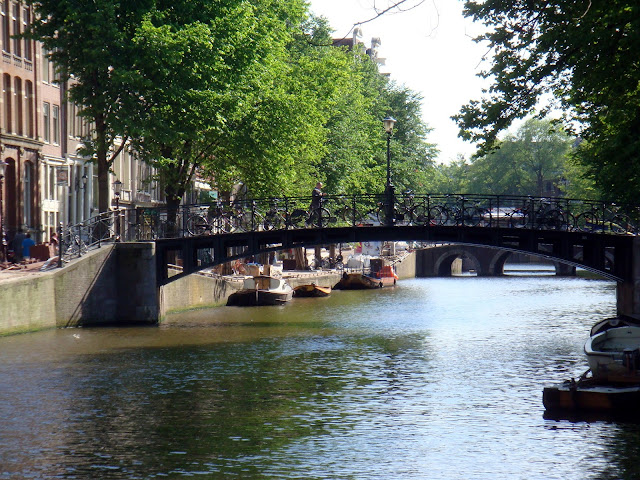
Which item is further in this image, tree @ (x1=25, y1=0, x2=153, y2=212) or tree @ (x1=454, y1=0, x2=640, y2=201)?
tree @ (x1=25, y1=0, x2=153, y2=212)

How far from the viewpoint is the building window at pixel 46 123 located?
47375mm

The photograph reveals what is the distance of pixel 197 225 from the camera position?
39.4m

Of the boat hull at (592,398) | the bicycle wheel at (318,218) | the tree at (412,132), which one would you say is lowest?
the boat hull at (592,398)

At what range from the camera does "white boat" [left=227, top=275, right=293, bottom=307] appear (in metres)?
50.7

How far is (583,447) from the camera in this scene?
1712 cm

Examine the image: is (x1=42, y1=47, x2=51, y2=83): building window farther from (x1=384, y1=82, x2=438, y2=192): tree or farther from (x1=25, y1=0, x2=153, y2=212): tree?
(x1=384, y1=82, x2=438, y2=192): tree

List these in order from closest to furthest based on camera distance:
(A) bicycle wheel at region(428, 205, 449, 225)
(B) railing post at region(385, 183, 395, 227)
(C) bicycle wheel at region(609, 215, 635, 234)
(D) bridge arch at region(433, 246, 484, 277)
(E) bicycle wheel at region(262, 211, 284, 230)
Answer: (C) bicycle wheel at region(609, 215, 635, 234), (B) railing post at region(385, 183, 395, 227), (A) bicycle wheel at region(428, 205, 449, 225), (E) bicycle wheel at region(262, 211, 284, 230), (D) bridge arch at region(433, 246, 484, 277)

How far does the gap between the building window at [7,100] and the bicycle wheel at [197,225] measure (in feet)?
27.9

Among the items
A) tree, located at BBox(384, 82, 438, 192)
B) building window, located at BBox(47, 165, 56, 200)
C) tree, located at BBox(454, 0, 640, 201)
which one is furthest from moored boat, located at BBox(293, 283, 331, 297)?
tree, located at BBox(454, 0, 640, 201)

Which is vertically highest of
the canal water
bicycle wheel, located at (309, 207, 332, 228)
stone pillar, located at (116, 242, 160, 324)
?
bicycle wheel, located at (309, 207, 332, 228)

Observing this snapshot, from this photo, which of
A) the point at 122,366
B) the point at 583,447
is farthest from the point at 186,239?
the point at 583,447

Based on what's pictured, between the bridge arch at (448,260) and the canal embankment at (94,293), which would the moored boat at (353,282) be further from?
the bridge arch at (448,260)

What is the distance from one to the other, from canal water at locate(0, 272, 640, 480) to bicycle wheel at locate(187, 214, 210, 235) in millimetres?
3238

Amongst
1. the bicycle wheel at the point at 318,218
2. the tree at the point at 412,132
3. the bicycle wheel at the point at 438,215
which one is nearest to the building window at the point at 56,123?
the bicycle wheel at the point at 318,218
